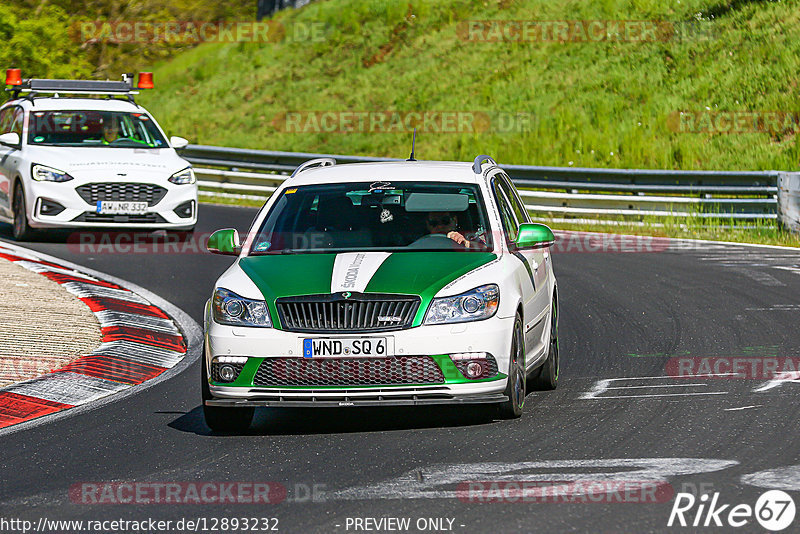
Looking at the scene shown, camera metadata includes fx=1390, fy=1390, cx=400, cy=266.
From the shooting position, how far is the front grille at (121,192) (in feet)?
57.4

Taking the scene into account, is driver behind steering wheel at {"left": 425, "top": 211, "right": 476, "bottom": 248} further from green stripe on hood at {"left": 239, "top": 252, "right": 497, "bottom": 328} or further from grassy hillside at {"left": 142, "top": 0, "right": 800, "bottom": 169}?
grassy hillside at {"left": 142, "top": 0, "right": 800, "bottom": 169}

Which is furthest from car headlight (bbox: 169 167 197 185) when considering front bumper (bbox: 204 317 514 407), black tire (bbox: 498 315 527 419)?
black tire (bbox: 498 315 527 419)

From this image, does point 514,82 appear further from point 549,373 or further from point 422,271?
point 422,271

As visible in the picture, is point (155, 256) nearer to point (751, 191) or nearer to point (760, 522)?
point (751, 191)

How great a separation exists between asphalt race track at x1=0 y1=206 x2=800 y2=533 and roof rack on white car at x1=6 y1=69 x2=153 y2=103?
9.86 meters

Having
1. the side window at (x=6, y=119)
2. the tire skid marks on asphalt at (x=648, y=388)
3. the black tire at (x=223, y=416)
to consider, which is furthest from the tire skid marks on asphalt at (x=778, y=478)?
the side window at (x=6, y=119)

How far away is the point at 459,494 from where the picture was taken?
247 inches

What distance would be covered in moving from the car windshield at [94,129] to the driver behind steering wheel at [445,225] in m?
10.5

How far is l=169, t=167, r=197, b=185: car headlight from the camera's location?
17984 millimetres

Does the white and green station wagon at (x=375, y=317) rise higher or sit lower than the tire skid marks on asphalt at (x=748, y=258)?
higher

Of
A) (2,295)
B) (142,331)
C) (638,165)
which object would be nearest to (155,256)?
(2,295)

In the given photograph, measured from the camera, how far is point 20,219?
18062 mm

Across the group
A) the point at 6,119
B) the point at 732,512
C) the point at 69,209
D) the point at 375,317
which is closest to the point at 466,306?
the point at 375,317

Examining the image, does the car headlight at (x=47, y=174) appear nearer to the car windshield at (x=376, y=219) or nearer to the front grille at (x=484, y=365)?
the car windshield at (x=376, y=219)
